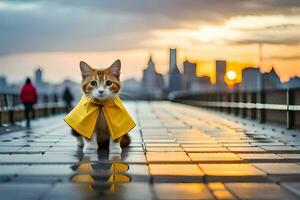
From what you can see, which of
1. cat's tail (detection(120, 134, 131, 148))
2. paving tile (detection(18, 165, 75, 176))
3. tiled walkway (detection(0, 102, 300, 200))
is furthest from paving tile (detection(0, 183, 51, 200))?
cat's tail (detection(120, 134, 131, 148))

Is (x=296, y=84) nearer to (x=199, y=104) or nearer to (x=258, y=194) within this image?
(x=258, y=194)

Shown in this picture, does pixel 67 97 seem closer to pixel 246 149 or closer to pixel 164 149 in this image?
pixel 164 149

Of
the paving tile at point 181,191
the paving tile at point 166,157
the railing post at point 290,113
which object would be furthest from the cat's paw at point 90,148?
the railing post at point 290,113

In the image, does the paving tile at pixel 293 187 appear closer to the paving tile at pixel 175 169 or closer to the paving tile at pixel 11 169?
the paving tile at pixel 175 169

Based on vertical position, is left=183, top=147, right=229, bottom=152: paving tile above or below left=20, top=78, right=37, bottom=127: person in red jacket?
below

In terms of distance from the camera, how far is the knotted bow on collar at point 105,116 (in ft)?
37.1

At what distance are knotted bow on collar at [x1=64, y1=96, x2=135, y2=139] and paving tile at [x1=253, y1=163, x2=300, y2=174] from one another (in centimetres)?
284

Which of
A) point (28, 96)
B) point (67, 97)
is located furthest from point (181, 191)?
point (67, 97)

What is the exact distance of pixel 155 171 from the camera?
8.73m

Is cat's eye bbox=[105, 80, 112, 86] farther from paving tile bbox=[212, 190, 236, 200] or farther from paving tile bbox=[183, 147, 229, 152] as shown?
paving tile bbox=[212, 190, 236, 200]

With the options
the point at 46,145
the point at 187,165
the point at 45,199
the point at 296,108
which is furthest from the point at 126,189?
the point at 296,108

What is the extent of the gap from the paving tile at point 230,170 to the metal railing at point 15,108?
1397 centimetres

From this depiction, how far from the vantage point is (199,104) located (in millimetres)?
49969

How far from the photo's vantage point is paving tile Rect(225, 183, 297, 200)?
22.7 feet
